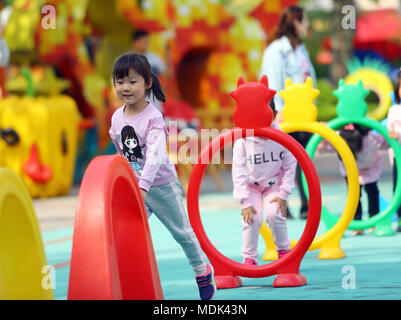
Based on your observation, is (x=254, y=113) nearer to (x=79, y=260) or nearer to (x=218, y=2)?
(x=79, y=260)

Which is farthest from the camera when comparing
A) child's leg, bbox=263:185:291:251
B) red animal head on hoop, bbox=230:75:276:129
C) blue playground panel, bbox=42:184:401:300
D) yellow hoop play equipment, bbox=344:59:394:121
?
yellow hoop play equipment, bbox=344:59:394:121

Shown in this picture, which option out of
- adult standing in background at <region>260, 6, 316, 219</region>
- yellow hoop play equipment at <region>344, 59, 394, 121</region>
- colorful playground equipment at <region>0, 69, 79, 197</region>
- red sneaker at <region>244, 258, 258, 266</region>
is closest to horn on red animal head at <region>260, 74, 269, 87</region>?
red sneaker at <region>244, 258, 258, 266</region>

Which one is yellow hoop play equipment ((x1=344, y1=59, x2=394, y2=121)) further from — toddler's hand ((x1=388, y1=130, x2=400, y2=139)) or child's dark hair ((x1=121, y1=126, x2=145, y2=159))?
child's dark hair ((x1=121, y1=126, x2=145, y2=159))

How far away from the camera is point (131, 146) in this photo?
4.79 m

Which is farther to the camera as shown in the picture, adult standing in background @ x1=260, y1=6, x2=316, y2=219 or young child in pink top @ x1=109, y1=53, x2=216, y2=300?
adult standing in background @ x1=260, y1=6, x2=316, y2=219

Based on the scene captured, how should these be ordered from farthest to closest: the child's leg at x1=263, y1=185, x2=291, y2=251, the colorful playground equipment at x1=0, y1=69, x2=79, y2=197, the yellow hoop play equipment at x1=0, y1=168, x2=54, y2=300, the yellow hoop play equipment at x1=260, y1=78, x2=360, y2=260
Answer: the colorful playground equipment at x1=0, y1=69, x2=79, y2=197 < the yellow hoop play equipment at x1=260, y1=78, x2=360, y2=260 < the child's leg at x1=263, y1=185, x2=291, y2=251 < the yellow hoop play equipment at x1=0, y1=168, x2=54, y2=300

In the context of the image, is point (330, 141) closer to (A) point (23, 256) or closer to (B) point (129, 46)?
(A) point (23, 256)

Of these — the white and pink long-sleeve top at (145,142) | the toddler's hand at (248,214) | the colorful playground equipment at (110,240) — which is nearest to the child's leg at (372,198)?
the toddler's hand at (248,214)

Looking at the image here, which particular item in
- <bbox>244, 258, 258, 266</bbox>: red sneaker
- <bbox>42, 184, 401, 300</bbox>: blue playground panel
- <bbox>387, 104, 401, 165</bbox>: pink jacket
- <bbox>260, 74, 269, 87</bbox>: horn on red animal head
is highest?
<bbox>260, 74, 269, 87</bbox>: horn on red animal head

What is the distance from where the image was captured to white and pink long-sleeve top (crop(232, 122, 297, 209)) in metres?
5.70

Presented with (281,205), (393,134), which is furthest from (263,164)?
(393,134)

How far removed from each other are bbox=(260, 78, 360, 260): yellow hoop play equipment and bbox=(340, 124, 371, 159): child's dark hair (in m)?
1.10

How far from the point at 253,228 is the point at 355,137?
2305mm

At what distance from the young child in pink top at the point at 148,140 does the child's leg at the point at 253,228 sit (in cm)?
85
